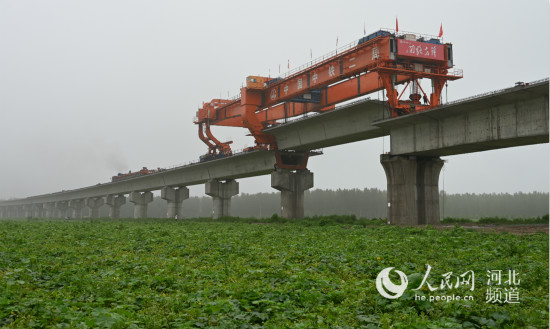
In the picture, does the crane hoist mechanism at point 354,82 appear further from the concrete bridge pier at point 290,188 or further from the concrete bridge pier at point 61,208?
the concrete bridge pier at point 61,208

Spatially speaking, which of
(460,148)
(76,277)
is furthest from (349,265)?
(460,148)

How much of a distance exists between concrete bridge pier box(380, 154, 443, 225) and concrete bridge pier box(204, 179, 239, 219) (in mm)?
34508

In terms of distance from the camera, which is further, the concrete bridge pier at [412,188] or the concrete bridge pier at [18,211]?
the concrete bridge pier at [18,211]

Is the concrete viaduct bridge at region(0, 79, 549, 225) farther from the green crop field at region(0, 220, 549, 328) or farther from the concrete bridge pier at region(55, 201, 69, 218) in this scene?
the concrete bridge pier at region(55, 201, 69, 218)

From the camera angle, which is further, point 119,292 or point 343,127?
point 343,127

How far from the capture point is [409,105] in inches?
1393

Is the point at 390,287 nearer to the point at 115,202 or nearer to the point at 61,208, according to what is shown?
the point at 115,202

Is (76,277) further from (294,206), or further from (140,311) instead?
(294,206)

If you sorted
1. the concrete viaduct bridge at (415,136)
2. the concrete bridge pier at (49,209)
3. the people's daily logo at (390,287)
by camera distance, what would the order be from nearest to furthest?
the people's daily logo at (390,287) → the concrete viaduct bridge at (415,136) → the concrete bridge pier at (49,209)

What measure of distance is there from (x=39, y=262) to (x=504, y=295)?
42.3 ft

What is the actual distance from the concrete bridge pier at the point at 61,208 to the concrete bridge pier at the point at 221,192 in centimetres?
8401

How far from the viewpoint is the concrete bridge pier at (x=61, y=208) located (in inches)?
5335

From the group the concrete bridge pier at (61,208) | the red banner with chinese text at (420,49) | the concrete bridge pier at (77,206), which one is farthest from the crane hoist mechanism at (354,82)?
the concrete bridge pier at (61,208)

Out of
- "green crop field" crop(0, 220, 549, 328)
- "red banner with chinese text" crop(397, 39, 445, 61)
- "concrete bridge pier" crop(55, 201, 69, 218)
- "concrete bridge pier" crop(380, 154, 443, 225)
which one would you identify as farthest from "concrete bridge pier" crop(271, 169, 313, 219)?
"concrete bridge pier" crop(55, 201, 69, 218)
